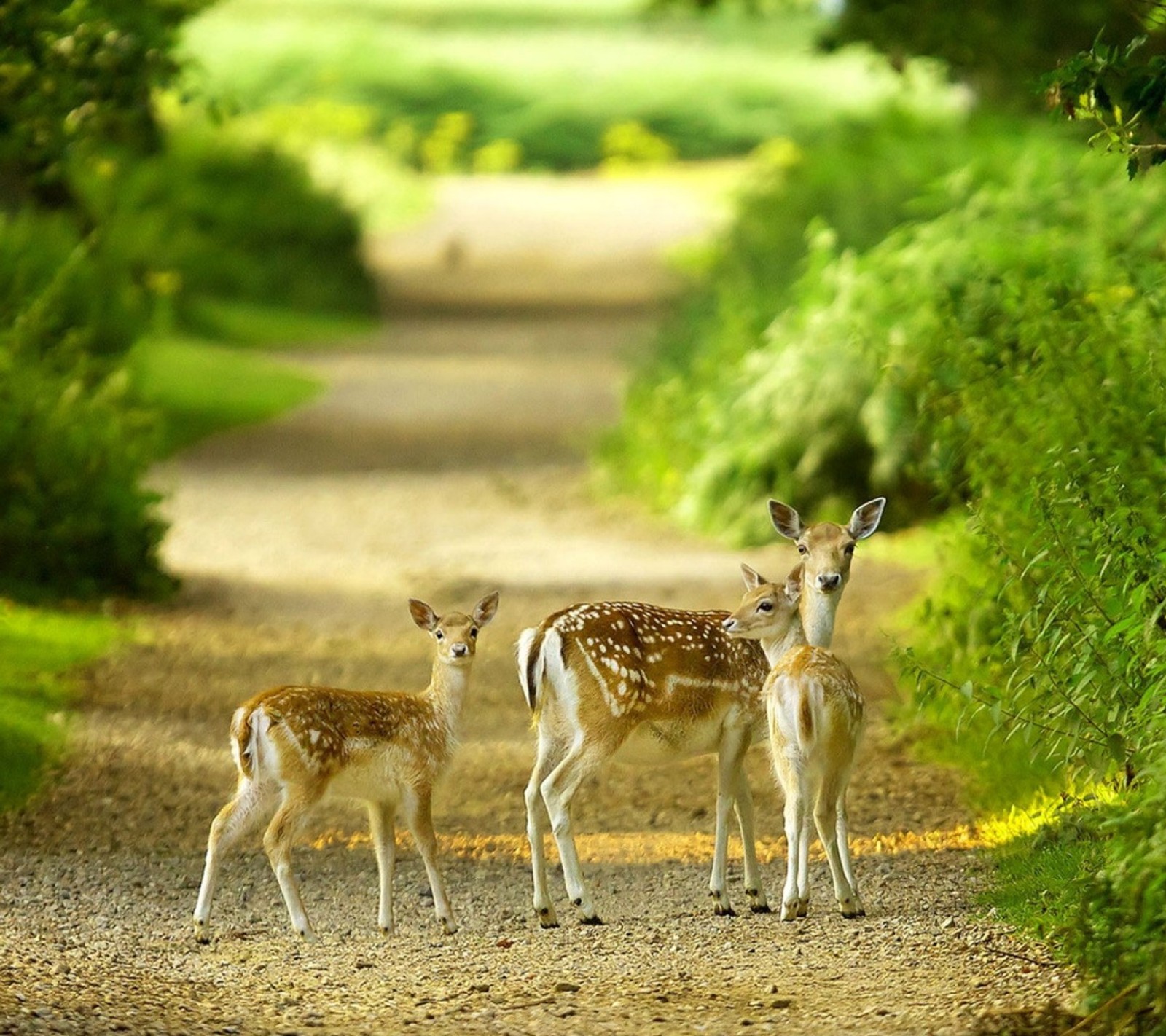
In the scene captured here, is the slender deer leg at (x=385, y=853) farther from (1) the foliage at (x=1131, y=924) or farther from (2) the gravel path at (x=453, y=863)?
(1) the foliage at (x=1131, y=924)

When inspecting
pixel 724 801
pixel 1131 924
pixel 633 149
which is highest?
pixel 633 149

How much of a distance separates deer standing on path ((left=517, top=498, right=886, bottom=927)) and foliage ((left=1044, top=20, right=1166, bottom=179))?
1.59 metres

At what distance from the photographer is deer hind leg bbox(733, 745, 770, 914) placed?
7840 mm

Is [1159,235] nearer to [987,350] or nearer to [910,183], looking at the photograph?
[987,350]

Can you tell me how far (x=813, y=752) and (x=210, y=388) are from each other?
19.1m

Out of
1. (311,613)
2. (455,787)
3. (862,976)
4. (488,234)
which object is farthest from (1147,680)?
(488,234)

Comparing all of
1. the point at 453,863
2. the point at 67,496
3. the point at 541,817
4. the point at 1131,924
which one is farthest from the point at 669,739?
the point at 67,496

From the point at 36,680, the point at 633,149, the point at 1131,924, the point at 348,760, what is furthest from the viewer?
the point at 633,149

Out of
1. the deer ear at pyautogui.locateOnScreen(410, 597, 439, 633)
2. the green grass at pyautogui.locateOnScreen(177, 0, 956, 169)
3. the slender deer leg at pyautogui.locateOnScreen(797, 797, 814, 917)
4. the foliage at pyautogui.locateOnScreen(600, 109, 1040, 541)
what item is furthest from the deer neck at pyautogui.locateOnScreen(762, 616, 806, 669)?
the green grass at pyautogui.locateOnScreen(177, 0, 956, 169)

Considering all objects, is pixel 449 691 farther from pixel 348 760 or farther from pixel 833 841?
pixel 833 841

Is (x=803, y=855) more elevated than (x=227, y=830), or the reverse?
(x=227, y=830)

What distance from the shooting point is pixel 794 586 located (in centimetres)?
812

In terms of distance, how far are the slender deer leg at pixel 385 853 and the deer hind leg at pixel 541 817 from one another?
1.65 feet

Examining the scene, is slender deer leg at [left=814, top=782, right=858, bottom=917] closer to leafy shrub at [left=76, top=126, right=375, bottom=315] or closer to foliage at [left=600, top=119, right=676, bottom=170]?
leafy shrub at [left=76, top=126, right=375, bottom=315]
